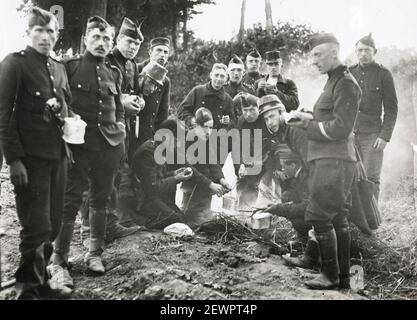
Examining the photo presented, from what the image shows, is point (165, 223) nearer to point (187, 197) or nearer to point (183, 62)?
point (187, 197)

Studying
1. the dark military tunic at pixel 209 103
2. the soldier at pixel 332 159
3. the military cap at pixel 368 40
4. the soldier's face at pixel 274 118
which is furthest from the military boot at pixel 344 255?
the dark military tunic at pixel 209 103

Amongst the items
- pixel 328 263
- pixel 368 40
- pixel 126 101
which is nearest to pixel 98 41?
pixel 126 101

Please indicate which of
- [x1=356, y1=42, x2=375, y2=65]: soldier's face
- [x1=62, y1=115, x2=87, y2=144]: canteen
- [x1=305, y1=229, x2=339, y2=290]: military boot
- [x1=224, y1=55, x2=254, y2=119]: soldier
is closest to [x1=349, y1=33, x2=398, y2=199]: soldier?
[x1=356, y1=42, x2=375, y2=65]: soldier's face

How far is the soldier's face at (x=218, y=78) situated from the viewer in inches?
206

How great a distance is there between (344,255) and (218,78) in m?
2.74

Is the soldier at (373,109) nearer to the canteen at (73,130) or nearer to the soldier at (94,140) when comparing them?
the soldier at (94,140)

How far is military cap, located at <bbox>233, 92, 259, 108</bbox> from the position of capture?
5137 mm

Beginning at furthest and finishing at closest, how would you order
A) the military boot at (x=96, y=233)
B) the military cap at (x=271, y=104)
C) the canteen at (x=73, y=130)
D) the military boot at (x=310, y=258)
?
1. the military cap at (x=271, y=104)
2. the military boot at (x=310, y=258)
3. the military boot at (x=96, y=233)
4. the canteen at (x=73, y=130)

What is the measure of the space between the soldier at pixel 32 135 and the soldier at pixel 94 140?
366 millimetres

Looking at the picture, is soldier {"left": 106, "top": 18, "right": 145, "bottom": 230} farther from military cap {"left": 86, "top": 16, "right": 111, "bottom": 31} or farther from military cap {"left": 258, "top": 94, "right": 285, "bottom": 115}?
military cap {"left": 258, "top": 94, "right": 285, "bottom": 115}

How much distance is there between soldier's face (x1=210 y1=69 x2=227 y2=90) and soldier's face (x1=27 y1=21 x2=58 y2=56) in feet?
8.51

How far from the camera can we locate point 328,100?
3314mm

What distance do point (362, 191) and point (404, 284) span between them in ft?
2.69
